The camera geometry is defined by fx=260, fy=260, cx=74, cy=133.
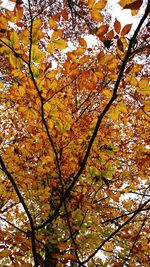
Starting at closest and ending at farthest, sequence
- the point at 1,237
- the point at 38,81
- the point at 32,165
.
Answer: the point at 38,81 → the point at 1,237 → the point at 32,165

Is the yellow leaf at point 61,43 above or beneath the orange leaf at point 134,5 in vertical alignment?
above

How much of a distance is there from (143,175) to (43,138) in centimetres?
223

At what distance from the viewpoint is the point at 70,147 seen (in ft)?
13.0

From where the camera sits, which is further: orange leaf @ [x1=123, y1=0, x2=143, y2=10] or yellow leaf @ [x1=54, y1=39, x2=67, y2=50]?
yellow leaf @ [x1=54, y1=39, x2=67, y2=50]

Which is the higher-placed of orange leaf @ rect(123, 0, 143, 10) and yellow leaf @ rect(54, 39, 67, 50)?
yellow leaf @ rect(54, 39, 67, 50)

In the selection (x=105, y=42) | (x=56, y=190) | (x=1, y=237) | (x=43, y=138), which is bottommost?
(x=1, y=237)

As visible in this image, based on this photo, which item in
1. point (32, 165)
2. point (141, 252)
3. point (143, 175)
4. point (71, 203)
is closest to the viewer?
point (141, 252)

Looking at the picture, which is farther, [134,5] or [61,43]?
[61,43]

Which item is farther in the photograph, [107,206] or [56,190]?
[107,206]

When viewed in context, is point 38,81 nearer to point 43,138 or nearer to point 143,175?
point 43,138

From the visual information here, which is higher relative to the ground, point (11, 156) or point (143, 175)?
point (143, 175)

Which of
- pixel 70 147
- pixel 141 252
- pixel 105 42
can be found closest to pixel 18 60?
pixel 105 42

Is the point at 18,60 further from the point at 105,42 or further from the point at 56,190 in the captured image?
the point at 56,190

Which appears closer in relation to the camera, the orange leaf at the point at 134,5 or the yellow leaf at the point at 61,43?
the orange leaf at the point at 134,5
